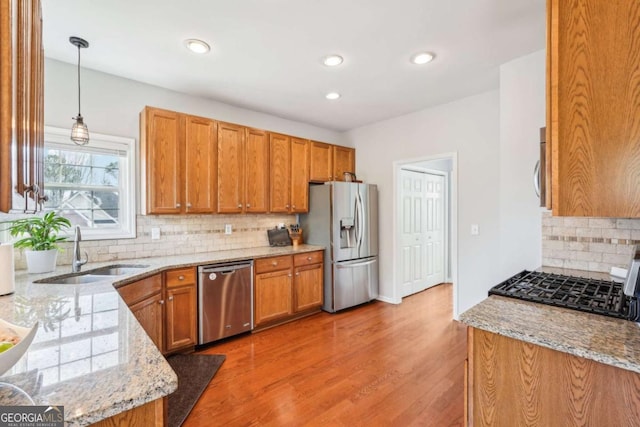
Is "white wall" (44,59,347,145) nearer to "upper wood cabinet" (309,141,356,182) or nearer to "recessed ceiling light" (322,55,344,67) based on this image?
"upper wood cabinet" (309,141,356,182)

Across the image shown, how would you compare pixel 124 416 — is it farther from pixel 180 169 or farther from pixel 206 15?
pixel 180 169

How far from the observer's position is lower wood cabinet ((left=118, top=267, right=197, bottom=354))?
2.36 m

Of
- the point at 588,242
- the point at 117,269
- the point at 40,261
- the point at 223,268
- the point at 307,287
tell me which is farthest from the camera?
the point at 307,287

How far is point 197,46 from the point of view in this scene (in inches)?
91.1

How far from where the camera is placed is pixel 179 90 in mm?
3180

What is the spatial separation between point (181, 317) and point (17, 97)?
7.71ft

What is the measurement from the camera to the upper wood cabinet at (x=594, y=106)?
95 centimetres

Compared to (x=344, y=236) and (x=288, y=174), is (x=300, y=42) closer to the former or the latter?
(x=288, y=174)

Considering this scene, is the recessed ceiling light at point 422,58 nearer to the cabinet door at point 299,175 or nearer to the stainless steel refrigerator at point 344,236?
the stainless steel refrigerator at point 344,236

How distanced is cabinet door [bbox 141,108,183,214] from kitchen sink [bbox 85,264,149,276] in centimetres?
53

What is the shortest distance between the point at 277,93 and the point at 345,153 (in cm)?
157

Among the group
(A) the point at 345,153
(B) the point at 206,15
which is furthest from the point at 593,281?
(A) the point at 345,153

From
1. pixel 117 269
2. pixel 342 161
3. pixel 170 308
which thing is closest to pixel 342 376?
pixel 170 308

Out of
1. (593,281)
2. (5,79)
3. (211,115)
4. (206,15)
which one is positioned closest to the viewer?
(5,79)
